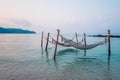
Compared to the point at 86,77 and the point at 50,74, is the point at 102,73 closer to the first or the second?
the point at 86,77

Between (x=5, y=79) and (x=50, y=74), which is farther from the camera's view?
(x=50, y=74)

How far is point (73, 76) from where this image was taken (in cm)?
1259

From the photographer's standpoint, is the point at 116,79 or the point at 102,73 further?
the point at 102,73

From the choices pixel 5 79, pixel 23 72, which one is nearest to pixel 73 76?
pixel 23 72

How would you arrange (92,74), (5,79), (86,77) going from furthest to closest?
1. (92,74)
2. (86,77)
3. (5,79)

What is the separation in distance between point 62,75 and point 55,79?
112cm

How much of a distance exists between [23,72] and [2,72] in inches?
57.9

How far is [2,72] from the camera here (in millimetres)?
13227

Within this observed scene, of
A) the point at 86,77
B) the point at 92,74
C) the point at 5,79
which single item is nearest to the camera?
the point at 5,79

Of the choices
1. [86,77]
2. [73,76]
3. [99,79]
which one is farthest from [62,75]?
[99,79]

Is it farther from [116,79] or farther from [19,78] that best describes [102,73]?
[19,78]

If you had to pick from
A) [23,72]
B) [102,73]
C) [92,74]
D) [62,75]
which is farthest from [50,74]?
[102,73]

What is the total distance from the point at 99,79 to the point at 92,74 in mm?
1229

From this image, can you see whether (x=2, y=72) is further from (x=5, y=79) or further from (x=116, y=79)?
(x=116, y=79)
